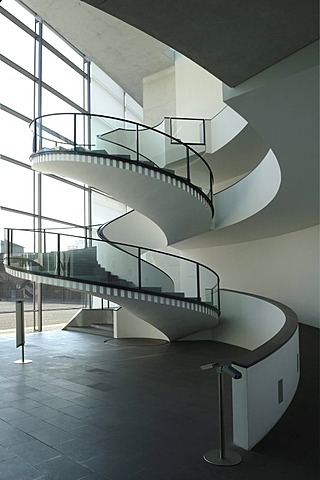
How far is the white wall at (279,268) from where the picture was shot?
35.9 ft

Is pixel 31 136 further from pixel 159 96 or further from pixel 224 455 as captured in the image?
pixel 224 455

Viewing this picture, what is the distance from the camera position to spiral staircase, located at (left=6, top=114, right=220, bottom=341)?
931cm

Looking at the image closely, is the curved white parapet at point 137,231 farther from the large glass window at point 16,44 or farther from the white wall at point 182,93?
the large glass window at point 16,44

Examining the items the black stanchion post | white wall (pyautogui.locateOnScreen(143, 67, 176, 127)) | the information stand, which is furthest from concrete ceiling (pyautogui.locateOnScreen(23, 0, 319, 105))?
white wall (pyautogui.locateOnScreen(143, 67, 176, 127))

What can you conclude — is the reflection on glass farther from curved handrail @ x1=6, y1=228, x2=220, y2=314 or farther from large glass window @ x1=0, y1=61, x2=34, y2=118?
curved handrail @ x1=6, y1=228, x2=220, y2=314

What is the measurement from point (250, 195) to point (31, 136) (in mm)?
5802

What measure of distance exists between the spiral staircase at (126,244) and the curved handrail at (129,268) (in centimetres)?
2

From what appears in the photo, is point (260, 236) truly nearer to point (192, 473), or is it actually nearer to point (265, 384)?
point (265, 384)

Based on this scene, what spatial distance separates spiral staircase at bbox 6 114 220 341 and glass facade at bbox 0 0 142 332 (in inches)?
26.0

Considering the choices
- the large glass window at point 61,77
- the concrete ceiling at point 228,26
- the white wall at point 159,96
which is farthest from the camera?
the white wall at point 159,96

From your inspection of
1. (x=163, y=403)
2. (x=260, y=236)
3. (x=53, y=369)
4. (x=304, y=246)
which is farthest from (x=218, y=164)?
(x=163, y=403)

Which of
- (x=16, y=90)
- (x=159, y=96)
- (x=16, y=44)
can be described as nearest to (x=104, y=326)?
(x=16, y=90)

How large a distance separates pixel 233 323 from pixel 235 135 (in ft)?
16.1

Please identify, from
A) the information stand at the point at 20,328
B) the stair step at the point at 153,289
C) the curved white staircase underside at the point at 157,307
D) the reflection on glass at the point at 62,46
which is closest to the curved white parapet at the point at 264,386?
the curved white staircase underside at the point at 157,307
